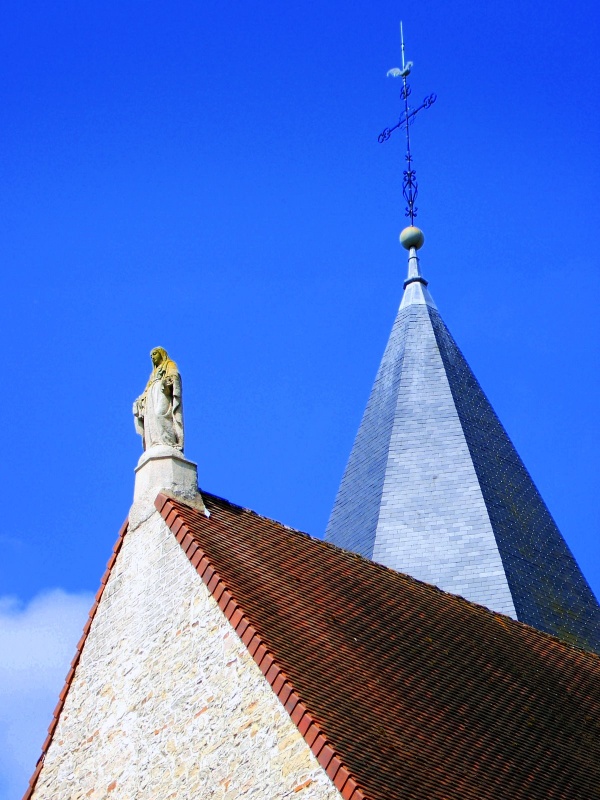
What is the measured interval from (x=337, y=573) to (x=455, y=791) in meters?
4.39

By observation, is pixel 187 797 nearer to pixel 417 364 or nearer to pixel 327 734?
pixel 327 734

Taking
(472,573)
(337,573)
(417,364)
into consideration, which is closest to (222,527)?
(337,573)

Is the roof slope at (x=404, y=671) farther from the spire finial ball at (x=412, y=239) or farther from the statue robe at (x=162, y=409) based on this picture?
the spire finial ball at (x=412, y=239)

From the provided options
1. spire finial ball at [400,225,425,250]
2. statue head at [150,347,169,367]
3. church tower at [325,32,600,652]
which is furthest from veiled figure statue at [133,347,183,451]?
spire finial ball at [400,225,425,250]

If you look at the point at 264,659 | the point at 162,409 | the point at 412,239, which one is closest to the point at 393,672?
the point at 264,659

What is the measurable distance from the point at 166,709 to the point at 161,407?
409 cm

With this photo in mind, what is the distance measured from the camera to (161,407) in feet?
62.9

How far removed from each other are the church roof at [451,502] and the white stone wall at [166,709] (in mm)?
8638

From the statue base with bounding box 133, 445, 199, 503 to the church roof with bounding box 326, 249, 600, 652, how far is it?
7980 millimetres

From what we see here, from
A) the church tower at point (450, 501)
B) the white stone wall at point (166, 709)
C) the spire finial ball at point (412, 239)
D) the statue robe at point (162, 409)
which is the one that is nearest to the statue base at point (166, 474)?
the statue robe at point (162, 409)

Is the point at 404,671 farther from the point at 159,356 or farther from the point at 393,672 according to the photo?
the point at 159,356

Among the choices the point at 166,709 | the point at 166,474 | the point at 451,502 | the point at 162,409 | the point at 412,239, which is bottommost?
the point at 166,709

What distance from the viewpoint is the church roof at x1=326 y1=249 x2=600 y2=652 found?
85.9 ft

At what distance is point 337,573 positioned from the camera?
18.9m
